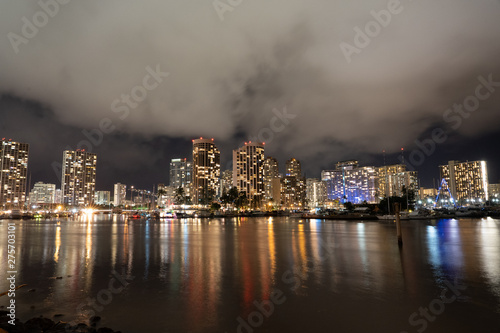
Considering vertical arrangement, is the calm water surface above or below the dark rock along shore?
below

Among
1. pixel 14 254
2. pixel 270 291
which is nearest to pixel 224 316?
pixel 270 291

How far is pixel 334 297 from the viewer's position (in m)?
13.1

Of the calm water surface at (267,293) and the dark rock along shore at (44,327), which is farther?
the calm water surface at (267,293)

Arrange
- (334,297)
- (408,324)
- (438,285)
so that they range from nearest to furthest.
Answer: (408,324), (334,297), (438,285)

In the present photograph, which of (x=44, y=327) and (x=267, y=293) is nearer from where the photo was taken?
(x=44, y=327)

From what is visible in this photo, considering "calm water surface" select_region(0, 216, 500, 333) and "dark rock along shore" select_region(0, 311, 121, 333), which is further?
"calm water surface" select_region(0, 216, 500, 333)

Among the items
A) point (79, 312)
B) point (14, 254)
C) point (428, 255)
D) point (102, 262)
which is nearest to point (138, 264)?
point (102, 262)

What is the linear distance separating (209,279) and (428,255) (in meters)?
18.5

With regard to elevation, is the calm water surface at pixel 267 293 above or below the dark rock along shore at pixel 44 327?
below

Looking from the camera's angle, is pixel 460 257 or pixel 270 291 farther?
pixel 460 257

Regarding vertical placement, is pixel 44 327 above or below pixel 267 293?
above

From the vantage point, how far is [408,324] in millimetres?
10156

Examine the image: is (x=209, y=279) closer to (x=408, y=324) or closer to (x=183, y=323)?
(x=183, y=323)

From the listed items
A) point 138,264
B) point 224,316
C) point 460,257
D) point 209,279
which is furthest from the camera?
point 460,257
